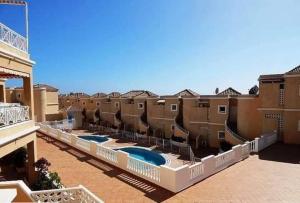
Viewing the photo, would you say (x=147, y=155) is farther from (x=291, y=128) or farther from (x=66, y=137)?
(x=291, y=128)

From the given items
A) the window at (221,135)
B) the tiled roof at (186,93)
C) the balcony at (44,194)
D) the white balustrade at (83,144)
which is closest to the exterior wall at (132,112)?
the tiled roof at (186,93)

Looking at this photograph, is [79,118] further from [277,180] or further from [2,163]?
[277,180]

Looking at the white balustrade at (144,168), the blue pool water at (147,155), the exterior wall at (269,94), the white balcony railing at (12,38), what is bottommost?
the blue pool water at (147,155)

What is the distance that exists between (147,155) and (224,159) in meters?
12.8

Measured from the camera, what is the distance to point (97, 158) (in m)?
16.1

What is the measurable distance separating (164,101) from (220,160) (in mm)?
21315

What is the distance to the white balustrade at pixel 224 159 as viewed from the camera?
41.7 feet

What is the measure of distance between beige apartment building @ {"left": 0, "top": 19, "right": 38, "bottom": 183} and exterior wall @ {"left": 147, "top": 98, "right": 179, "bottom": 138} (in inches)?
835

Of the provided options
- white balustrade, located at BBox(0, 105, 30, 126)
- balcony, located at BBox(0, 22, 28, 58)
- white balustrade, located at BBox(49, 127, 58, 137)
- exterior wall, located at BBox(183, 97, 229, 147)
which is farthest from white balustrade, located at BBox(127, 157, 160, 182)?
exterior wall, located at BBox(183, 97, 229, 147)

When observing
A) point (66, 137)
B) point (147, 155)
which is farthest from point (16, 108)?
point (147, 155)

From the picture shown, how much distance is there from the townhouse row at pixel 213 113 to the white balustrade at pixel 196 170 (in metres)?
12.7

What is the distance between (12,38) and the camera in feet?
35.9

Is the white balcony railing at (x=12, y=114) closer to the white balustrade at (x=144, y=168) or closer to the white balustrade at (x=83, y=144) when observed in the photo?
the white balustrade at (x=83, y=144)

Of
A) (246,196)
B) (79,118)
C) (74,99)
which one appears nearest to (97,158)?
(246,196)
